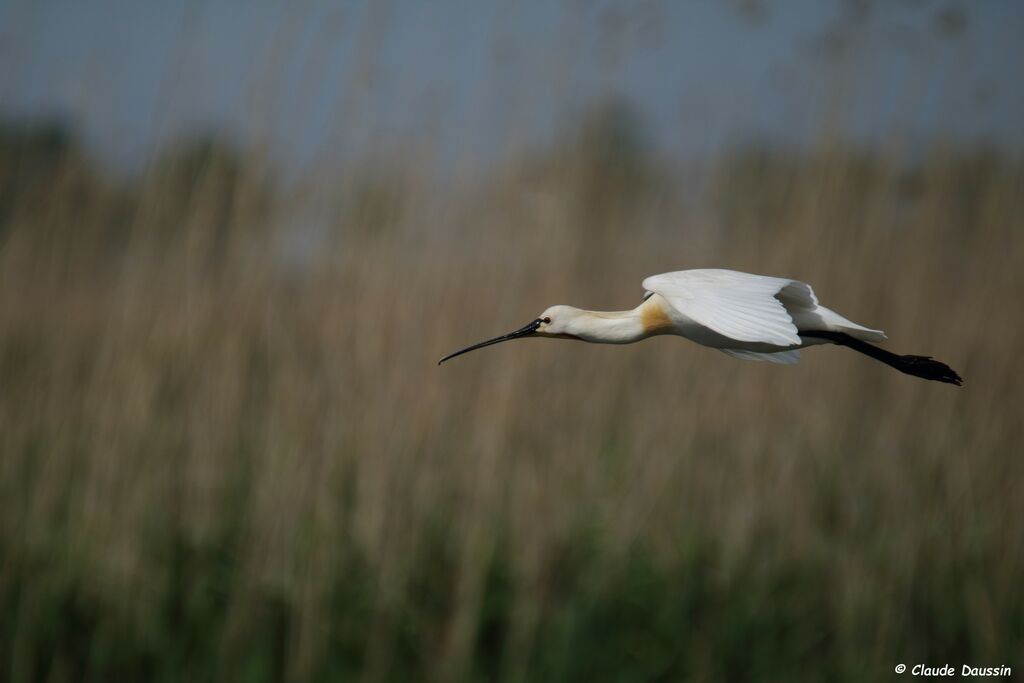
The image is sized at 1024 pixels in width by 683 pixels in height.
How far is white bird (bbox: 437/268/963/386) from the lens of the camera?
0.62ft

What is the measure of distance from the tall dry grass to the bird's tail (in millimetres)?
Answer: 1112

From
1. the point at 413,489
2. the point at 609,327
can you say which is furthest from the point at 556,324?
the point at 413,489

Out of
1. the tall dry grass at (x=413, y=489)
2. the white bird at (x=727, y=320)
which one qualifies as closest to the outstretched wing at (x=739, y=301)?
the white bird at (x=727, y=320)

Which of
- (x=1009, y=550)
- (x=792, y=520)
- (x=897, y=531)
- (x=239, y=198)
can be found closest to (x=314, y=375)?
(x=239, y=198)

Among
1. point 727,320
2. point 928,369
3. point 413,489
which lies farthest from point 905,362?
point 413,489

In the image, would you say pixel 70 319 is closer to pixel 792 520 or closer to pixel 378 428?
pixel 378 428

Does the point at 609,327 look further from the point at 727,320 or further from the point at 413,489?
the point at 413,489

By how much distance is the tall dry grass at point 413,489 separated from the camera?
1.51 meters

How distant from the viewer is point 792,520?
5.53 feet

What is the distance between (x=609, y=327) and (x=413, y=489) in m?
1.38

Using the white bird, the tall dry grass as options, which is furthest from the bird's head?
the tall dry grass

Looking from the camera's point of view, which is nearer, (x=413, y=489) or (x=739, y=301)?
(x=739, y=301)

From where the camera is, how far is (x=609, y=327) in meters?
0.23

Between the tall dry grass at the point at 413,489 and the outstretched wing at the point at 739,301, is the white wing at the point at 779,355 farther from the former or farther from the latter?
the tall dry grass at the point at 413,489
